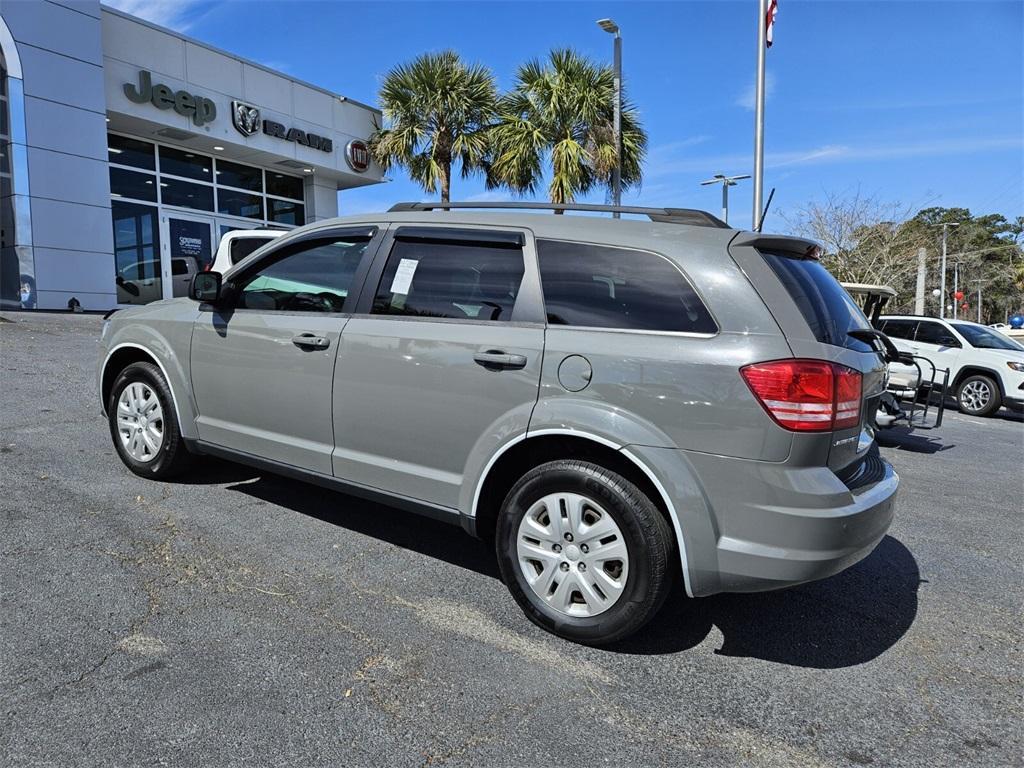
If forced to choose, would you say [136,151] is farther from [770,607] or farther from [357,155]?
[770,607]

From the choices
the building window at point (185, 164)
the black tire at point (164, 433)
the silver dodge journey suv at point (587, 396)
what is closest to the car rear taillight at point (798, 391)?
A: the silver dodge journey suv at point (587, 396)

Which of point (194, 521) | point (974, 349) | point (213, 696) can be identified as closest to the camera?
point (213, 696)

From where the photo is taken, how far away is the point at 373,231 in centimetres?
373

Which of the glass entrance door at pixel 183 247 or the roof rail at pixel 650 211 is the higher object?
the glass entrance door at pixel 183 247

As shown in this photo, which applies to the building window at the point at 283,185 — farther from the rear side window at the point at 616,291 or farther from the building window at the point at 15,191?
the rear side window at the point at 616,291

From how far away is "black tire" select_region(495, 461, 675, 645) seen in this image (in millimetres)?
2730

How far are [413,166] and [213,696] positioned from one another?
18088 millimetres

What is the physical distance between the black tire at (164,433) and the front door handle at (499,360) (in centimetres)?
236

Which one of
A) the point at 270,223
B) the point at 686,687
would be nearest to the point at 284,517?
the point at 686,687

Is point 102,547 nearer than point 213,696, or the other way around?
point 213,696

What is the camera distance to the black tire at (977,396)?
11242 millimetres

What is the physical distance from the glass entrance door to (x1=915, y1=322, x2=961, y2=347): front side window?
620 inches

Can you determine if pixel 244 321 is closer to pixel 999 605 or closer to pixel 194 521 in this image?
pixel 194 521

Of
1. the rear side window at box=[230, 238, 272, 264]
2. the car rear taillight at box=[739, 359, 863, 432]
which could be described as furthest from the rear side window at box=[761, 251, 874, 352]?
the rear side window at box=[230, 238, 272, 264]
